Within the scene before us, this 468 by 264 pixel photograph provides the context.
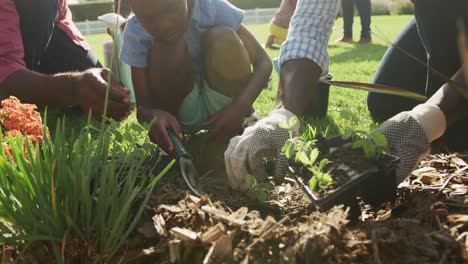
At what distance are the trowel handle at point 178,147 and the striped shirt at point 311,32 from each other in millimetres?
727

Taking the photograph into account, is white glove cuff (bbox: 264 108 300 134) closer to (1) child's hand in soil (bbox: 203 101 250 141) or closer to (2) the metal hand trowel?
(2) the metal hand trowel

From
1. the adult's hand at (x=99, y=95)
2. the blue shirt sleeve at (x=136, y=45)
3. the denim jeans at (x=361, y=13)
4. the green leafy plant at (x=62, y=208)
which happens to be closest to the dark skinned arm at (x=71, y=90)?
the adult's hand at (x=99, y=95)

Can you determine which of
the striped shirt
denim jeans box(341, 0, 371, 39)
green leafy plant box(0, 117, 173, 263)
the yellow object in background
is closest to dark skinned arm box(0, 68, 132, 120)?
green leafy plant box(0, 117, 173, 263)

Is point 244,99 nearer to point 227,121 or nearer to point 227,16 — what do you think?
point 227,121

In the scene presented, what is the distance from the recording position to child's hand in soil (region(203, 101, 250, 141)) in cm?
234

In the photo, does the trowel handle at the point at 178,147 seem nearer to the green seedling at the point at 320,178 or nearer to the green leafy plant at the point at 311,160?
the green leafy plant at the point at 311,160

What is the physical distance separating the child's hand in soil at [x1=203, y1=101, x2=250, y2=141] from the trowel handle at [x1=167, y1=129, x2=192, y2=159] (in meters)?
0.39

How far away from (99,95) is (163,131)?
1.14 ft

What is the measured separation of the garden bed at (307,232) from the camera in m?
0.97

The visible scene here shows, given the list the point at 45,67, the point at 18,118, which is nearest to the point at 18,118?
the point at 18,118

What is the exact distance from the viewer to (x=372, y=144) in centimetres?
124

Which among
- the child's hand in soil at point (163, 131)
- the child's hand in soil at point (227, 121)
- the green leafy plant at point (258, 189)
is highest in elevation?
the green leafy plant at point (258, 189)

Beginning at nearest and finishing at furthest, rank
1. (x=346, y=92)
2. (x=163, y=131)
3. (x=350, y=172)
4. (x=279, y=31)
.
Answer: (x=350, y=172)
(x=163, y=131)
(x=346, y=92)
(x=279, y=31)

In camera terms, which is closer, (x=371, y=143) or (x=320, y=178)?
Result: (x=320, y=178)
